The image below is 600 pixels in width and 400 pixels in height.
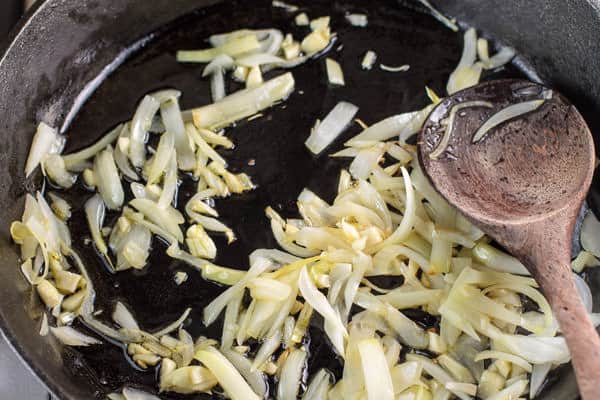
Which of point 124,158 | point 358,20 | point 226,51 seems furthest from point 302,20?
point 124,158

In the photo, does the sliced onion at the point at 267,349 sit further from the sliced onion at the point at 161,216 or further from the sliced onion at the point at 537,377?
the sliced onion at the point at 537,377

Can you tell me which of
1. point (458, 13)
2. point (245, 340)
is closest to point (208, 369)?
point (245, 340)

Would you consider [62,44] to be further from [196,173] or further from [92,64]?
[196,173]

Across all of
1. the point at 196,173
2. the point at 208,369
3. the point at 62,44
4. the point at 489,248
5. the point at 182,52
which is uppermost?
the point at 62,44

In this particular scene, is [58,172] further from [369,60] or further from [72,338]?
[369,60]

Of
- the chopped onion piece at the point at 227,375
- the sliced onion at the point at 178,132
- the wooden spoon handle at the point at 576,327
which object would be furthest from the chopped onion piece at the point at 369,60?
the chopped onion piece at the point at 227,375

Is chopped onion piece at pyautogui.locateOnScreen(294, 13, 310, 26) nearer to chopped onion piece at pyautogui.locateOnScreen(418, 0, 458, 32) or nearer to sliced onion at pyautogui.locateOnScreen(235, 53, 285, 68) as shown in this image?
sliced onion at pyautogui.locateOnScreen(235, 53, 285, 68)
